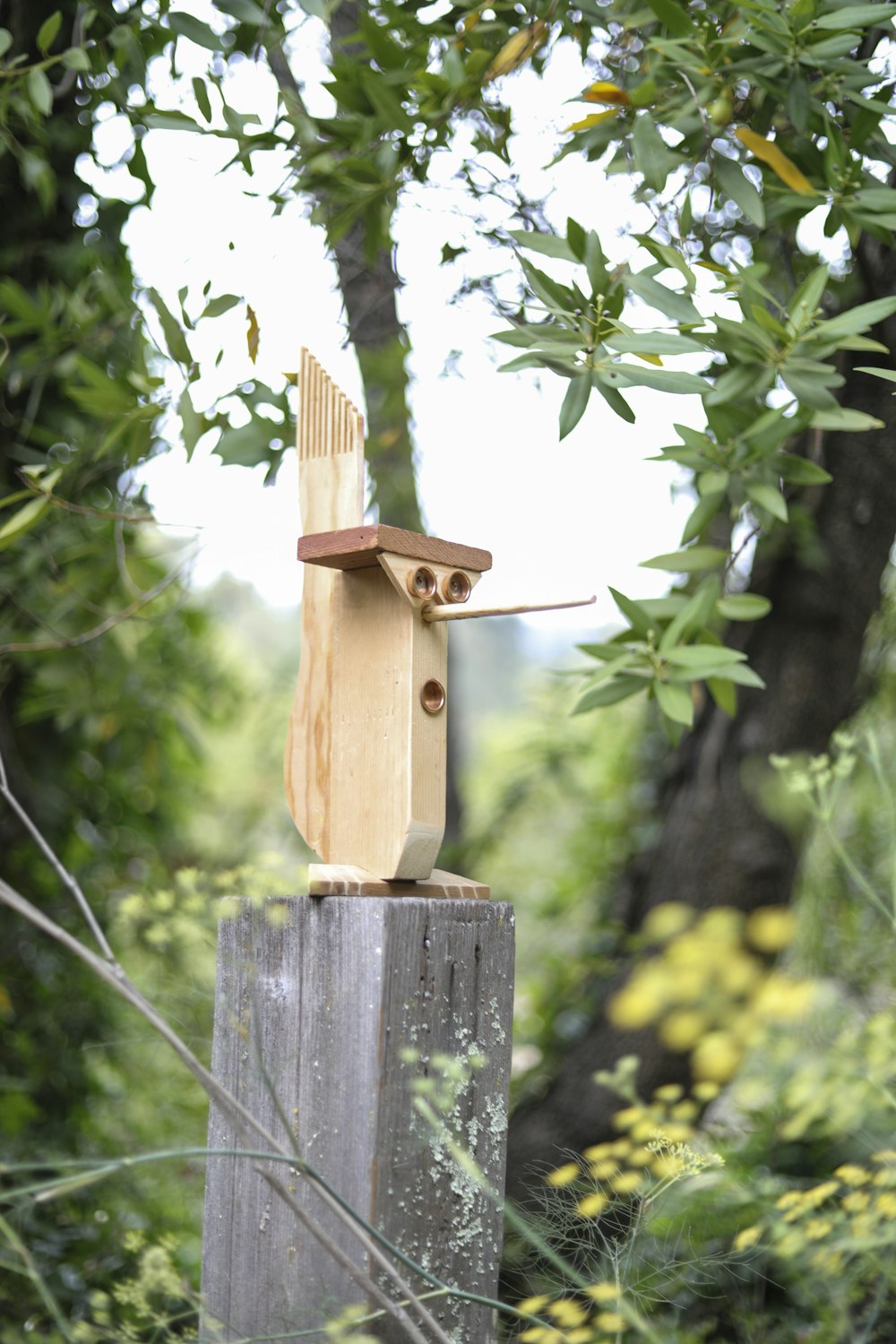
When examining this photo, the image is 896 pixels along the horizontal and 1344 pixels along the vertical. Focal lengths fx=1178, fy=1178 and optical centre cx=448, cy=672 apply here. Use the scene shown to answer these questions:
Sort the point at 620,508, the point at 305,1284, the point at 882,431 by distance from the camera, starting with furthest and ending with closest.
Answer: the point at 620,508 → the point at 882,431 → the point at 305,1284

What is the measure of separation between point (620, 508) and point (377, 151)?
1.80m

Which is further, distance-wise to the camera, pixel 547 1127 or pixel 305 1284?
pixel 547 1127

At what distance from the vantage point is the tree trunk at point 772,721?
2779 mm

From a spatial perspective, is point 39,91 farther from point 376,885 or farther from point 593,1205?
point 593,1205

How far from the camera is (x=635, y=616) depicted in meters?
1.69

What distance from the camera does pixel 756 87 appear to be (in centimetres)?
181

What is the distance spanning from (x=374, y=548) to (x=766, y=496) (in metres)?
0.55

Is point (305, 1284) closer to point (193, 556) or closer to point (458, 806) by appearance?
point (193, 556)

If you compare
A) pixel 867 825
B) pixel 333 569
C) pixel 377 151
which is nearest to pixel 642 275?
pixel 333 569

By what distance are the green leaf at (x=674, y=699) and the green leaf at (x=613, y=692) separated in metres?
0.04

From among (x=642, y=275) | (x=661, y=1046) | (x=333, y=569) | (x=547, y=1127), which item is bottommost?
(x=547, y=1127)

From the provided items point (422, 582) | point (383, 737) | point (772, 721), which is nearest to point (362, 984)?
point (383, 737)

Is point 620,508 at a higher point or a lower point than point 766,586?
higher

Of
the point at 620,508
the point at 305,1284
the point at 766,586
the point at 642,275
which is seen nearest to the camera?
the point at 305,1284
